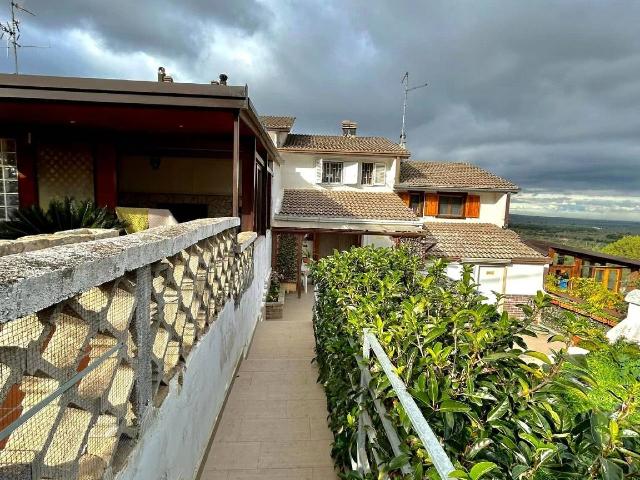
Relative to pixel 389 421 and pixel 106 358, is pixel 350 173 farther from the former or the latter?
pixel 106 358

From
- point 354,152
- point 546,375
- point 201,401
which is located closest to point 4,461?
point 546,375

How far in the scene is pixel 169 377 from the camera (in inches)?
90.3

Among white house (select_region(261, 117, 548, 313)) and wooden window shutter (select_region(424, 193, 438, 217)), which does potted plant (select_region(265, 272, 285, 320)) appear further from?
wooden window shutter (select_region(424, 193, 438, 217))

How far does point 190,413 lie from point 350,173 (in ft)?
45.8

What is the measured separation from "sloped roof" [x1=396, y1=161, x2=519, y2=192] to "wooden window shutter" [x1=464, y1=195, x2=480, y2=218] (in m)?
0.65

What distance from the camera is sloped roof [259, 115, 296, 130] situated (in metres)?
14.7

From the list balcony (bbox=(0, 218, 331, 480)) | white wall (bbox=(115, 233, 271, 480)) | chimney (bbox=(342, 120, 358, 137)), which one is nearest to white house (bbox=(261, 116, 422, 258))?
chimney (bbox=(342, 120, 358, 137))

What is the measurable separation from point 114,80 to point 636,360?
9.12 meters

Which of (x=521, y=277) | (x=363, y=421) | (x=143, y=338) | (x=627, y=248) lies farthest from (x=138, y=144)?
(x=627, y=248)

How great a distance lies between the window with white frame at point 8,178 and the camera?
23.7ft

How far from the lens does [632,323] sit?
6910mm

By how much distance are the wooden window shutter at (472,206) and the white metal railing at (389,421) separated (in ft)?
53.9

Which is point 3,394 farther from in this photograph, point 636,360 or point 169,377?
point 636,360

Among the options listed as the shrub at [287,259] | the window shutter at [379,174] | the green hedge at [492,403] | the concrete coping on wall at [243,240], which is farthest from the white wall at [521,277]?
the green hedge at [492,403]
